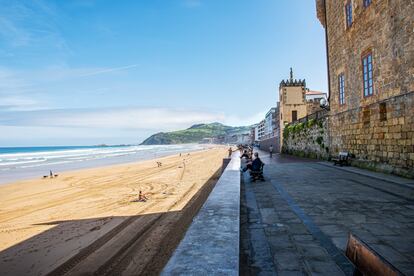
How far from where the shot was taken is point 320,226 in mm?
4723

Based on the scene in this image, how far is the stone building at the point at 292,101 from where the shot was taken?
32.0 m

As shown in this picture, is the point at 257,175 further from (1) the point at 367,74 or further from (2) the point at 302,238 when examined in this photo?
(1) the point at 367,74

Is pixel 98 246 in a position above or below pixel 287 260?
below

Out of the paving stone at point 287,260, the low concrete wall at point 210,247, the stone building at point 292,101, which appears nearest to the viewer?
the low concrete wall at point 210,247

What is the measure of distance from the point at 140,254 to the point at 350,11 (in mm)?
14698

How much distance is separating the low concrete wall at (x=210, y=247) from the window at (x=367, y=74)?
1055 cm

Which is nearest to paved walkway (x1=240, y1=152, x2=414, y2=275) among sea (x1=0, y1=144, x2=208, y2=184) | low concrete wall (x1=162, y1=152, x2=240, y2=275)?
low concrete wall (x1=162, y1=152, x2=240, y2=275)

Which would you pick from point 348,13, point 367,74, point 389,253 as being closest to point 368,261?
point 389,253

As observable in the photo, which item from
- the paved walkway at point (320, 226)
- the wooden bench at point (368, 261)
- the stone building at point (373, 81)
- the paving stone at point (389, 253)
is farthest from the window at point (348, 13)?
the wooden bench at point (368, 261)

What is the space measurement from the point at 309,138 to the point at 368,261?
2075 centimetres

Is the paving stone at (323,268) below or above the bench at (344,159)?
below

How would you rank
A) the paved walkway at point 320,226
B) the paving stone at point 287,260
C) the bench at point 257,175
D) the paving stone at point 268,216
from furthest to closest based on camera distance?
the bench at point 257,175 → the paving stone at point 268,216 → the paved walkway at point 320,226 → the paving stone at point 287,260

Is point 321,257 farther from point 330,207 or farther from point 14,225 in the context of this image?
point 14,225

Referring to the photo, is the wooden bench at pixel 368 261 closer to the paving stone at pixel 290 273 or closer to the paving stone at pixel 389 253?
the paving stone at pixel 290 273
